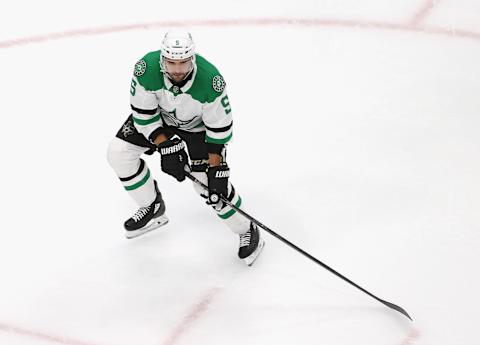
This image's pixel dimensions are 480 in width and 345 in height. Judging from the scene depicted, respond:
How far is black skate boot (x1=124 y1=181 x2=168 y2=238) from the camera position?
13.6ft

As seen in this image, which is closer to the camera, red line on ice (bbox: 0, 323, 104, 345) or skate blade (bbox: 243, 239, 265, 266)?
red line on ice (bbox: 0, 323, 104, 345)

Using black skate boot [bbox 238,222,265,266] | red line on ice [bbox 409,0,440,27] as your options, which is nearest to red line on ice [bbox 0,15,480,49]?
red line on ice [bbox 409,0,440,27]

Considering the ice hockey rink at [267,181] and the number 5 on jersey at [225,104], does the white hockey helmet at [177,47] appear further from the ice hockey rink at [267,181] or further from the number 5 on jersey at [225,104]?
the ice hockey rink at [267,181]

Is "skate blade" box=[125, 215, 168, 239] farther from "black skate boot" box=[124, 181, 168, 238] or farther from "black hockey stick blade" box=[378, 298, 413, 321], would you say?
"black hockey stick blade" box=[378, 298, 413, 321]

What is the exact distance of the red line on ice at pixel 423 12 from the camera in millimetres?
5924

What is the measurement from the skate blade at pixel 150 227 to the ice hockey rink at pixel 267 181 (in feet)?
0.16

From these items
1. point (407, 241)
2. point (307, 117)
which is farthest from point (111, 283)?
point (307, 117)

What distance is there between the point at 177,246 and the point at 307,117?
129 centimetres

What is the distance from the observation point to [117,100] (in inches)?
205

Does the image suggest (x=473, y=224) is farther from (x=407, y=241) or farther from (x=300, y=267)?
(x=300, y=267)

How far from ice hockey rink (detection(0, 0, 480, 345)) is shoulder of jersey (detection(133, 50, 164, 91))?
2.90ft

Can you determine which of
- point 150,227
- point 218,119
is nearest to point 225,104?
point 218,119

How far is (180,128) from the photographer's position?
3828mm

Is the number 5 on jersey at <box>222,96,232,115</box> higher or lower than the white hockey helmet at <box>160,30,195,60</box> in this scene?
lower
